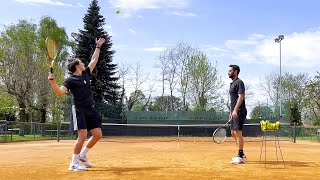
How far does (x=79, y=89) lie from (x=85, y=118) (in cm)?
56

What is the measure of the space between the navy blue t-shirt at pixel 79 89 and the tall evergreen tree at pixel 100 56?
34.4 meters

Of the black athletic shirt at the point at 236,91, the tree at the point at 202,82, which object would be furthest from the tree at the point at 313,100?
the black athletic shirt at the point at 236,91

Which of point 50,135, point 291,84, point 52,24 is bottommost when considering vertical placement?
point 50,135

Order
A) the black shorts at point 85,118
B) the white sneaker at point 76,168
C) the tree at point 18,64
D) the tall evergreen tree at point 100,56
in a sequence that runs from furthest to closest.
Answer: the tall evergreen tree at point 100,56, the tree at point 18,64, the black shorts at point 85,118, the white sneaker at point 76,168

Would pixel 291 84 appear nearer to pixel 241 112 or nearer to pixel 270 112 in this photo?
pixel 270 112

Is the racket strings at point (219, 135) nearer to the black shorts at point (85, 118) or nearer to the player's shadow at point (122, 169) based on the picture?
the player's shadow at point (122, 169)

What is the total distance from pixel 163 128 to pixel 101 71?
50.1ft

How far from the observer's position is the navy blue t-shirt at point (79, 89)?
276 inches

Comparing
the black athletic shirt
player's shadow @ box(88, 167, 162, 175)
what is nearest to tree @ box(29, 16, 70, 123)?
the black athletic shirt

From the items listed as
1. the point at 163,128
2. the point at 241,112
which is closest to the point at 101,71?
the point at 163,128

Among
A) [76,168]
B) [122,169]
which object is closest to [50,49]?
[76,168]

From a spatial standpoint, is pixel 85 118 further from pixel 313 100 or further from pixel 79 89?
pixel 313 100

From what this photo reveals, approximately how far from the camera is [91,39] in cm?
4328

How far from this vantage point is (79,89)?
706 centimetres
